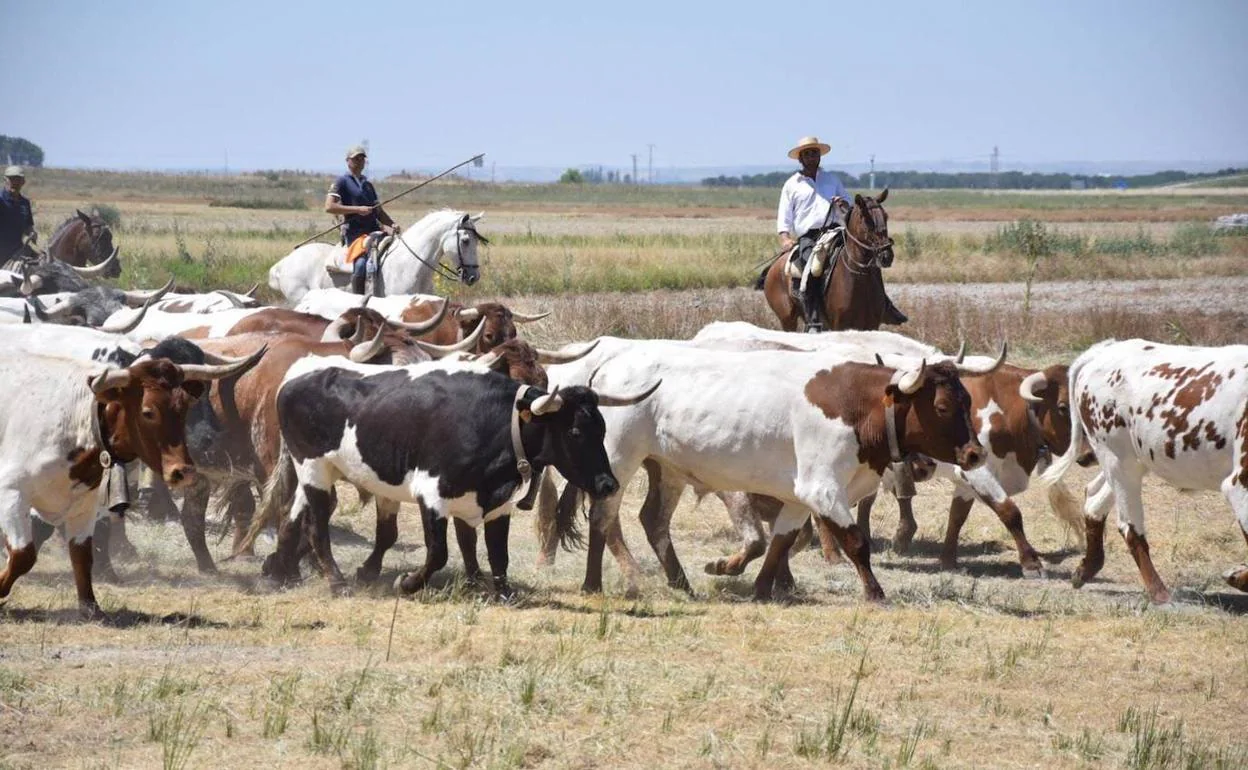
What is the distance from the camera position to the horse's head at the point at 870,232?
56.7ft

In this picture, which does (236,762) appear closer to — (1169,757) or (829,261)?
(1169,757)

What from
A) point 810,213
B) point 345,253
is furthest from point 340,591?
point 345,253

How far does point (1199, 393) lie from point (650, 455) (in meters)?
3.56

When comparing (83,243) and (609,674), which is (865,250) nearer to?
(609,674)

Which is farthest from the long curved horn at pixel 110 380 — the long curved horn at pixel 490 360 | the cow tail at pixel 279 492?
the long curved horn at pixel 490 360

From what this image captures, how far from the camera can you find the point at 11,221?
21562 mm

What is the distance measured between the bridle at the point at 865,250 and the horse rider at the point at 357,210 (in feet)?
17.3

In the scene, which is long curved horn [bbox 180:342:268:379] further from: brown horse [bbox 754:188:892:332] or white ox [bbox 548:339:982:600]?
brown horse [bbox 754:188:892:332]

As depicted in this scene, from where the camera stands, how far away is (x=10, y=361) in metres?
9.79

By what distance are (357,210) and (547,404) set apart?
31.9ft

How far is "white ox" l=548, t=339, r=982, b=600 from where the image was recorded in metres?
10.9

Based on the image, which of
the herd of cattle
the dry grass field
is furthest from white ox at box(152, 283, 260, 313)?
the herd of cattle

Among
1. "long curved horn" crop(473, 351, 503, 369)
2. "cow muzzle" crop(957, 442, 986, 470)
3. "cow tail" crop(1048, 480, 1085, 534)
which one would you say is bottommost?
"cow tail" crop(1048, 480, 1085, 534)

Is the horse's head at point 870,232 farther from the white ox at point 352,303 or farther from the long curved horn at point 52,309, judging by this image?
the long curved horn at point 52,309
